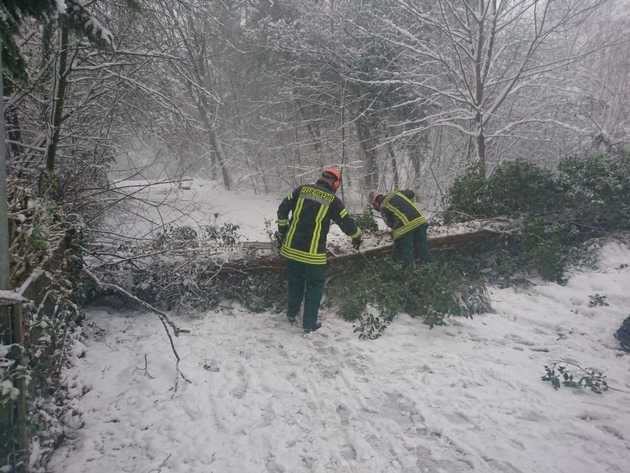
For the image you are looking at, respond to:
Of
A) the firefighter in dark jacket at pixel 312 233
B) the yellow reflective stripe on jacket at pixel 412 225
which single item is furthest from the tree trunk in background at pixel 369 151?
the firefighter in dark jacket at pixel 312 233

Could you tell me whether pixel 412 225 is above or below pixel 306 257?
above

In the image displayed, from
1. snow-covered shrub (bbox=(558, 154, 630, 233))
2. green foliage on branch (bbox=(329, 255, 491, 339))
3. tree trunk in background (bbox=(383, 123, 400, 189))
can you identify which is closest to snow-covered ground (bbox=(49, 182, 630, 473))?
green foliage on branch (bbox=(329, 255, 491, 339))

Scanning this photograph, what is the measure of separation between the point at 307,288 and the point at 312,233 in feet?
2.32

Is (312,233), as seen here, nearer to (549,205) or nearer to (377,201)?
(377,201)

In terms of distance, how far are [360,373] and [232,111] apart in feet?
60.0

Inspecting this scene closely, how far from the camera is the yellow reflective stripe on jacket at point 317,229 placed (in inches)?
181

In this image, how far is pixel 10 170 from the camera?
4785 mm

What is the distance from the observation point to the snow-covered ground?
8.75 feet

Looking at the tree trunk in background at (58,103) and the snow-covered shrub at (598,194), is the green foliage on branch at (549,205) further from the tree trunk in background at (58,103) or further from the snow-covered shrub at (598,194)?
the tree trunk in background at (58,103)

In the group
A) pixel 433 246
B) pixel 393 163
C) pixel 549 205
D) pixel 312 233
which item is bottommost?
pixel 312 233

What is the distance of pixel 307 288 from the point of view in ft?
15.5

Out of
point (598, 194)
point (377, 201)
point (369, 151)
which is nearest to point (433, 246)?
point (377, 201)

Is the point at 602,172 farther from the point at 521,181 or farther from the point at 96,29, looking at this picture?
the point at 96,29

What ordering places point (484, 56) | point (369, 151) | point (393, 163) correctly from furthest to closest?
point (369, 151) < point (393, 163) < point (484, 56)
